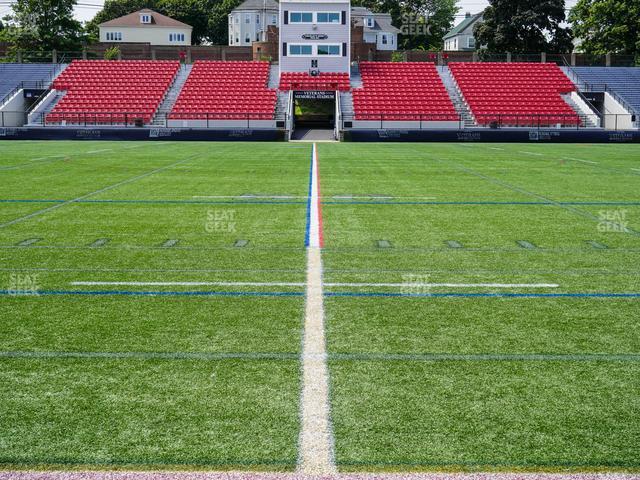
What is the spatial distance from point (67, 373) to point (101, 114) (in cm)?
4174

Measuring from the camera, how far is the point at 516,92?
48812 millimetres

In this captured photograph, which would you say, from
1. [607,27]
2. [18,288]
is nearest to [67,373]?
[18,288]

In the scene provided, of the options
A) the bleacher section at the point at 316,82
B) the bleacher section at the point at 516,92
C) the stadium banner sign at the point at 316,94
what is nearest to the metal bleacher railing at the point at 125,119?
the stadium banner sign at the point at 316,94

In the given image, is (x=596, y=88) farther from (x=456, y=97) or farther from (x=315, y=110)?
(x=315, y=110)

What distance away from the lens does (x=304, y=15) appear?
166 ft

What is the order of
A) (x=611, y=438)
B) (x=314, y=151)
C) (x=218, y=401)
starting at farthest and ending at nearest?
(x=314, y=151) → (x=218, y=401) → (x=611, y=438)

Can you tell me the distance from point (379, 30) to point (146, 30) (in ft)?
101

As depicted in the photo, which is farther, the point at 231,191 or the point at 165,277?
the point at 231,191

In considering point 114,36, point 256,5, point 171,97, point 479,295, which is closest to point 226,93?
point 171,97

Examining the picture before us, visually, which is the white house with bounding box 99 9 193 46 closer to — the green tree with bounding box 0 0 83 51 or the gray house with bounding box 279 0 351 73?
the green tree with bounding box 0 0 83 51

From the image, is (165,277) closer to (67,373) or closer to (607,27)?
(67,373)

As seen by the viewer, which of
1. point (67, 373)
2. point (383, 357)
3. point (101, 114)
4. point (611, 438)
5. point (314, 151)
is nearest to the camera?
point (611, 438)
